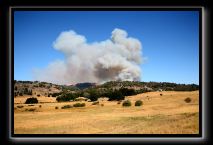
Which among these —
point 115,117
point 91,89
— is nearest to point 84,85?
point 91,89

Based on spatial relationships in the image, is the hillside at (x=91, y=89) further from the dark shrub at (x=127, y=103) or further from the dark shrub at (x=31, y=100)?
the dark shrub at (x=127, y=103)

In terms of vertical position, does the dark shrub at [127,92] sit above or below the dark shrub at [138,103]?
above

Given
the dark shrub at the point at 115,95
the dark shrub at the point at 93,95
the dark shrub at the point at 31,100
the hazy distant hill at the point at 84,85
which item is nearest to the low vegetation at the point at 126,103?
the dark shrub at the point at 115,95

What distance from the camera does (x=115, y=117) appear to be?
10.6m

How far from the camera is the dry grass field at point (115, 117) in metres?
8.82

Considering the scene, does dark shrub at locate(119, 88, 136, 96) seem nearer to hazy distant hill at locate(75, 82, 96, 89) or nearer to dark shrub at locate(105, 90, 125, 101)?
dark shrub at locate(105, 90, 125, 101)

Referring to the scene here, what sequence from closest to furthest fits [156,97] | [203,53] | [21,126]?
[203,53] < [21,126] < [156,97]

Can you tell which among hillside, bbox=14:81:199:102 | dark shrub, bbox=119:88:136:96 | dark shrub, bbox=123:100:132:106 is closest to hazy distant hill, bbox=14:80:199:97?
hillside, bbox=14:81:199:102

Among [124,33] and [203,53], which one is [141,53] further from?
[203,53]

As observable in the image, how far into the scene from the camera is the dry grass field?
882 centimetres

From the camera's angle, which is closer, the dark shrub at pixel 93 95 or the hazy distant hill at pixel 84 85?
the hazy distant hill at pixel 84 85

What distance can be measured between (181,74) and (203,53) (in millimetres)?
2086

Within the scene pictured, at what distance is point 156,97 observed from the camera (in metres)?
12.5
